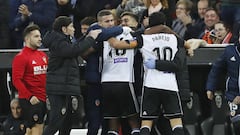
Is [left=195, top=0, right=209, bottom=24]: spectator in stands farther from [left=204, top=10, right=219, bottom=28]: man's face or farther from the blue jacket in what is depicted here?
the blue jacket

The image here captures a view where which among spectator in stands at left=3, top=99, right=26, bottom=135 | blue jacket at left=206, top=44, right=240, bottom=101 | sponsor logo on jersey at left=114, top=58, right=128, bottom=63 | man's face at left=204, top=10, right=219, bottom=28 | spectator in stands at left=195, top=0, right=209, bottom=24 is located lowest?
spectator in stands at left=3, top=99, right=26, bottom=135

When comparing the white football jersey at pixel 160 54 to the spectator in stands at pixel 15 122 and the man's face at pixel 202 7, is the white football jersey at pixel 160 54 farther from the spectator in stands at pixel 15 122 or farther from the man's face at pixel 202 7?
the man's face at pixel 202 7

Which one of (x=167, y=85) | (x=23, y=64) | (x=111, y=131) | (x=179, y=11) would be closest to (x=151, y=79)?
(x=167, y=85)

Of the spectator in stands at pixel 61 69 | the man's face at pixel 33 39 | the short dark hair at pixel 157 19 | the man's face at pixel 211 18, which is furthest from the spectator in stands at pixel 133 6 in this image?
the short dark hair at pixel 157 19

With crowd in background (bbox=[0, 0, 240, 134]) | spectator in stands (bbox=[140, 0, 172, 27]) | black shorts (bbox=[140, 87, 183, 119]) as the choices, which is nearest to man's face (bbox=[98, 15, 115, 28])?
black shorts (bbox=[140, 87, 183, 119])

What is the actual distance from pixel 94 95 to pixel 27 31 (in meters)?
1.42

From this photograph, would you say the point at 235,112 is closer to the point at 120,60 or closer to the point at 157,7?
the point at 120,60

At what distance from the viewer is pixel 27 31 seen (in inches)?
569

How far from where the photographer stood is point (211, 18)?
15.9m

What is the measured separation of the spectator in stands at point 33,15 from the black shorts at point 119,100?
289cm

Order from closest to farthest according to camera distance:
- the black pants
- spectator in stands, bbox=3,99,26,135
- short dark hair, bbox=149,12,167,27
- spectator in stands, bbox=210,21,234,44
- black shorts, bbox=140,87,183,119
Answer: black shorts, bbox=140,87,183,119 → short dark hair, bbox=149,12,167,27 → the black pants → spectator in stands, bbox=3,99,26,135 → spectator in stands, bbox=210,21,234,44

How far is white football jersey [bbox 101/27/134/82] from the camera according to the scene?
13.6m

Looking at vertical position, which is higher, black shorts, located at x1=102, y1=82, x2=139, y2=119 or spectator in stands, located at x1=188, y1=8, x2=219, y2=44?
spectator in stands, located at x1=188, y1=8, x2=219, y2=44

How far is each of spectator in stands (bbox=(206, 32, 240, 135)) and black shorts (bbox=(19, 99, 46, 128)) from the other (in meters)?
2.60
